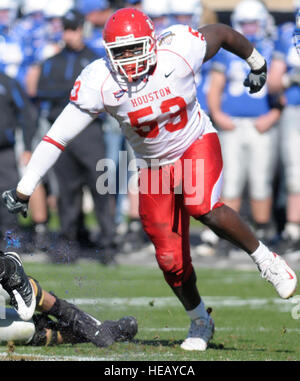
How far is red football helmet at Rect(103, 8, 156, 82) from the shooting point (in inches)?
201

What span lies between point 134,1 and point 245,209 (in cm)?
271

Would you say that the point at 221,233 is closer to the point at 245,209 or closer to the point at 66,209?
the point at 66,209

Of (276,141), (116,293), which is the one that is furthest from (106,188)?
(116,293)

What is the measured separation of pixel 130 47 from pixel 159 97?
303 millimetres

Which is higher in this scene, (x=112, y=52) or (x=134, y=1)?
(x=134, y=1)

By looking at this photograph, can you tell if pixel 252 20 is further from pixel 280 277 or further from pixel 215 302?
pixel 280 277

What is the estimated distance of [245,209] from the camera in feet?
36.4

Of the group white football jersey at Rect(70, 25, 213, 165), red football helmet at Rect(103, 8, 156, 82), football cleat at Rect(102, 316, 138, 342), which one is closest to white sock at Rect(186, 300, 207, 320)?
football cleat at Rect(102, 316, 138, 342)

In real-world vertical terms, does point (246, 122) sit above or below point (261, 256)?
above

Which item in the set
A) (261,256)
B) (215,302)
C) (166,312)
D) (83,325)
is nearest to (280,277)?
(261,256)

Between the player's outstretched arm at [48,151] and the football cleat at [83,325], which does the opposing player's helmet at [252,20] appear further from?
the football cleat at [83,325]

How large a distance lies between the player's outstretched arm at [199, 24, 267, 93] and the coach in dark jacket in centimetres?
376

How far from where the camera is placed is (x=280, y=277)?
5.23 metres
